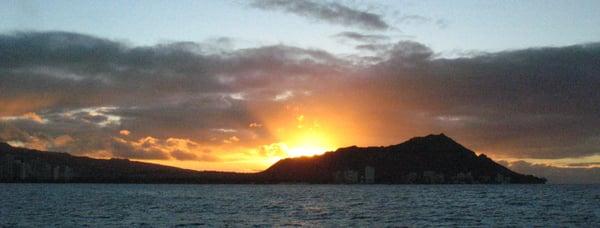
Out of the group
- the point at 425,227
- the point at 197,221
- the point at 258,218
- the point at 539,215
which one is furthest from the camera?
the point at 539,215

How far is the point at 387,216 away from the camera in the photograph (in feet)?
426

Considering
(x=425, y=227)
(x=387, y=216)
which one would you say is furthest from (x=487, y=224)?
(x=387, y=216)

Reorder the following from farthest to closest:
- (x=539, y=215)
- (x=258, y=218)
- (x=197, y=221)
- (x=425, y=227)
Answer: (x=539, y=215) < (x=258, y=218) < (x=197, y=221) < (x=425, y=227)

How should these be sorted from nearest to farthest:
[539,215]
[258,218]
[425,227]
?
[425,227] < [258,218] < [539,215]

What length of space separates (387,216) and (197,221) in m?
38.7

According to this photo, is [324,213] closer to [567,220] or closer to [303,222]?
[303,222]

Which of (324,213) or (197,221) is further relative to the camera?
(324,213)

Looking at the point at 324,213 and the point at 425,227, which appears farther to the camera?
the point at 324,213

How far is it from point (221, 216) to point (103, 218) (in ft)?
73.2

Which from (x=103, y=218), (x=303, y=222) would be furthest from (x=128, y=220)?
(x=303, y=222)

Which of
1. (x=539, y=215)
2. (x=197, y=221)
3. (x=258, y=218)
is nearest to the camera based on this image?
(x=197, y=221)

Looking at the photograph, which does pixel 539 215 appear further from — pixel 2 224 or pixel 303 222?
pixel 2 224

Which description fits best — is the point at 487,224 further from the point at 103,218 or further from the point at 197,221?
the point at 103,218

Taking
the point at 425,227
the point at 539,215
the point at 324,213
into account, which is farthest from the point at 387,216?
the point at 539,215
